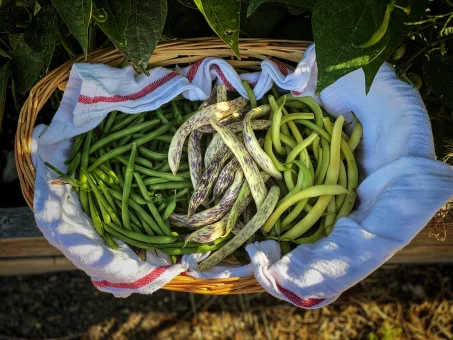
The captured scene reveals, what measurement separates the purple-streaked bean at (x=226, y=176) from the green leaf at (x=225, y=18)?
0.30 meters

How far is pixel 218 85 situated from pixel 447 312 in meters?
0.84

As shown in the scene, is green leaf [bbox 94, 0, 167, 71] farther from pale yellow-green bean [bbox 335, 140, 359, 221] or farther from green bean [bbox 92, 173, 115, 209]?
pale yellow-green bean [bbox 335, 140, 359, 221]

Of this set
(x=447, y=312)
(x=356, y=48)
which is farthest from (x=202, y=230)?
(x=447, y=312)

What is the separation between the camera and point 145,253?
1.10m

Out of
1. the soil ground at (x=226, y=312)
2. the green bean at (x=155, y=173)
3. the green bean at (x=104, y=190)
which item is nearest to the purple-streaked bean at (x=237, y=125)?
the green bean at (x=155, y=173)

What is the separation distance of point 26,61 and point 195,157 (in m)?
0.34

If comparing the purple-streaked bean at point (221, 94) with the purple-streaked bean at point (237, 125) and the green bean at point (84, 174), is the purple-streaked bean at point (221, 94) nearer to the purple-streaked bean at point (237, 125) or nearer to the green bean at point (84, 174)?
the purple-streaked bean at point (237, 125)

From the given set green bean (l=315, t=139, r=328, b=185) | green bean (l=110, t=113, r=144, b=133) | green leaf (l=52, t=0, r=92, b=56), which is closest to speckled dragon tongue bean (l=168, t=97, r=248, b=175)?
green bean (l=110, t=113, r=144, b=133)

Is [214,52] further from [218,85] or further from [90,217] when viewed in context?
[90,217]

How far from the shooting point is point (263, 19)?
109 cm

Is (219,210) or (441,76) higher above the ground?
(441,76)

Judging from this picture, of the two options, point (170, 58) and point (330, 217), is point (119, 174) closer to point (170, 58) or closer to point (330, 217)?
point (170, 58)

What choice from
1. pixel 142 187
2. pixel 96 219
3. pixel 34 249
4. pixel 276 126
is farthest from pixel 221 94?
pixel 34 249

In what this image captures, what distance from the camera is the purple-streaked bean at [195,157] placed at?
108 cm
